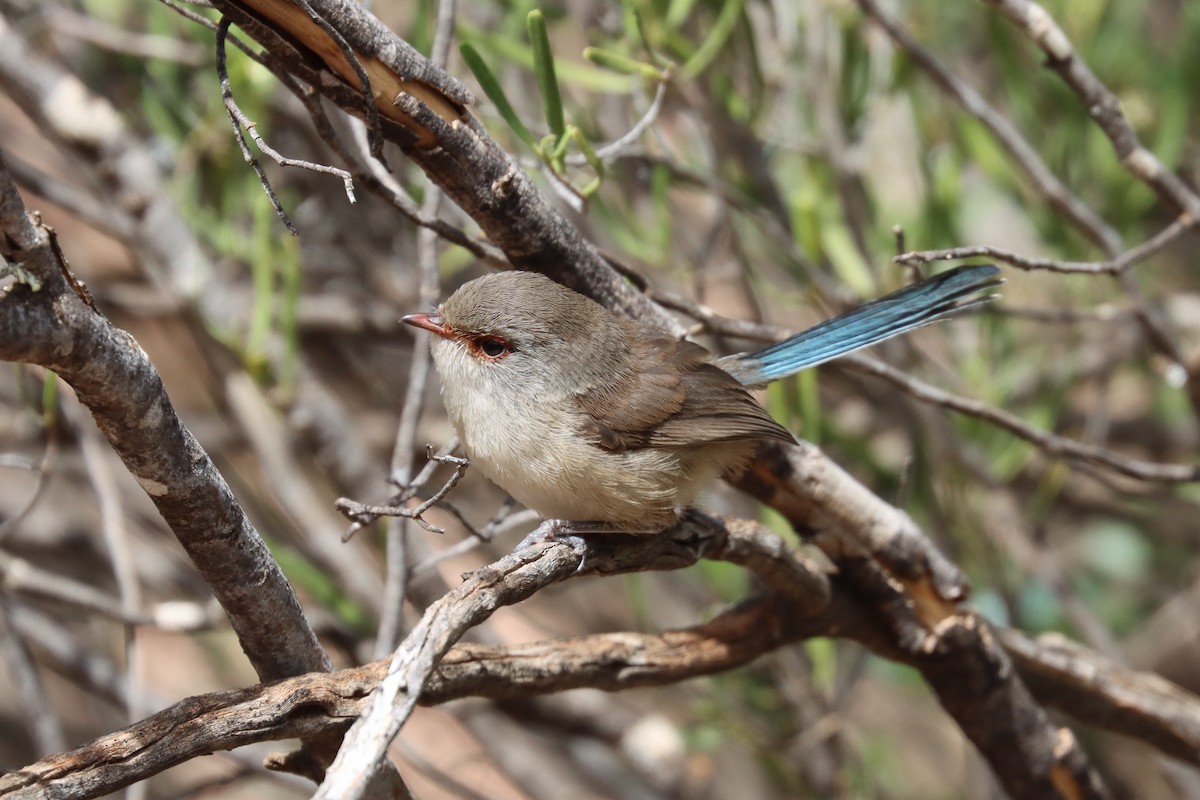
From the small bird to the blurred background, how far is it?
0.66 ft

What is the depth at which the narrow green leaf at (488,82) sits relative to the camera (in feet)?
7.55

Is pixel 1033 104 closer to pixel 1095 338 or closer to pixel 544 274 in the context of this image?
pixel 1095 338

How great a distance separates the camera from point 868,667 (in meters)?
5.48

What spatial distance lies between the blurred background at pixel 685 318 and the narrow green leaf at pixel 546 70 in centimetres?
20

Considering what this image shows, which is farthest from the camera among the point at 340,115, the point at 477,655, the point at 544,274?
the point at 340,115

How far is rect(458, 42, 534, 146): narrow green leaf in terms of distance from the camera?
2303mm

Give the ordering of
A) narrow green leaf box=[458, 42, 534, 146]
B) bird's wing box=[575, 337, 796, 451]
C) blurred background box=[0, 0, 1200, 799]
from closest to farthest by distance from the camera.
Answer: narrow green leaf box=[458, 42, 534, 146] → bird's wing box=[575, 337, 796, 451] → blurred background box=[0, 0, 1200, 799]

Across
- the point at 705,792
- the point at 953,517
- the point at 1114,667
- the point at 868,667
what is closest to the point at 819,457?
the point at 1114,667

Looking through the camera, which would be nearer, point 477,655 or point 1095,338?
point 477,655

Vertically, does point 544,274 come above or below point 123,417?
above

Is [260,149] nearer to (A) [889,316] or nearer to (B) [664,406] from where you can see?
(B) [664,406]

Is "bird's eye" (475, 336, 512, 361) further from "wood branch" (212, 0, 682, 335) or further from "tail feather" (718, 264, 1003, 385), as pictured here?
"tail feather" (718, 264, 1003, 385)

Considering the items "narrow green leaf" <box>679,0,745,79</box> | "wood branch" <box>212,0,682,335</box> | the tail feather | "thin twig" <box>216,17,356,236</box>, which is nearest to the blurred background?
"narrow green leaf" <box>679,0,745,79</box>

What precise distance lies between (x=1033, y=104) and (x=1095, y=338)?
135 centimetres
